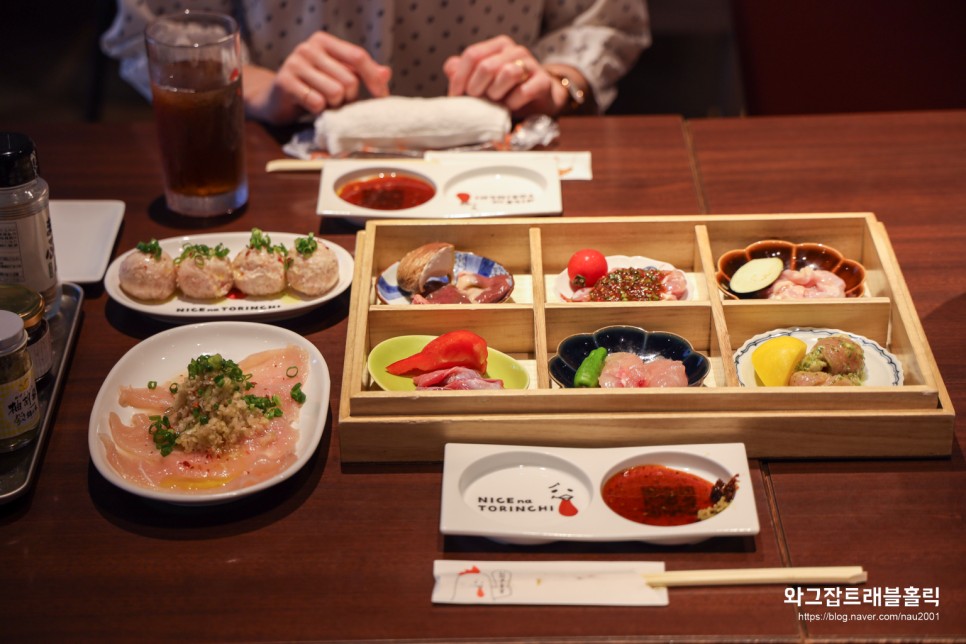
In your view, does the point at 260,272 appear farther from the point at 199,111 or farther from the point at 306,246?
the point at 199,111

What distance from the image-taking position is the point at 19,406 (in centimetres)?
145

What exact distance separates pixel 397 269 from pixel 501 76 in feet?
2.45

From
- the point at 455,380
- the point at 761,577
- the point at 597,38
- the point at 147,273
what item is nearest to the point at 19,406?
the point at 147,273

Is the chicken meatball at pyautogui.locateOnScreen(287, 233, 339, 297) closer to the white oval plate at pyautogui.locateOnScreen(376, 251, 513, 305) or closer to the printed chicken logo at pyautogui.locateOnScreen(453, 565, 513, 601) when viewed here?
the white oval plate at pyautogui.locateOnScreen(376, 251, 513, 305)

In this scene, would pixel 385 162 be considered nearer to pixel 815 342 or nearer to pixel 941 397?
pixel 815 342

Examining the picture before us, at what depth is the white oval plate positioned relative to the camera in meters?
1.85

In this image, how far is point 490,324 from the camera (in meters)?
1.70

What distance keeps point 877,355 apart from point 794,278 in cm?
23

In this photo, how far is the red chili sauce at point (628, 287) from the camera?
5.75 feet

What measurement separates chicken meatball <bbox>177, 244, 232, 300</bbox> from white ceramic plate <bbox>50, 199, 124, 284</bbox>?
21 cm

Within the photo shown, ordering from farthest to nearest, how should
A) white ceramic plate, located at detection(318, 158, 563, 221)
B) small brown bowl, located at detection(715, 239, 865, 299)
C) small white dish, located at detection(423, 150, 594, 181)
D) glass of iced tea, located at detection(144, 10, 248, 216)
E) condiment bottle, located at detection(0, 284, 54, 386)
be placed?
small white dish, located at detection(423, 150, 594, 181) < white ceramic plate, located at detection(318, 158, 563, 221) < glass of iced tea, located at detection(144, 10, 248, 216) < small brown bowl, located at detection(715, 239, 865, 299) < condiment bottle, located at detection(0, 284, 54, 386)

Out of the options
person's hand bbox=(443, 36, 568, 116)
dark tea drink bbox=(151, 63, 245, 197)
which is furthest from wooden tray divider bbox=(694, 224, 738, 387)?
dark tea drink bbox=(151, 63, 245, 197)

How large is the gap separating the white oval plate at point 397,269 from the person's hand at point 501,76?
0.65 meters

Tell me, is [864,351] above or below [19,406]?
below
